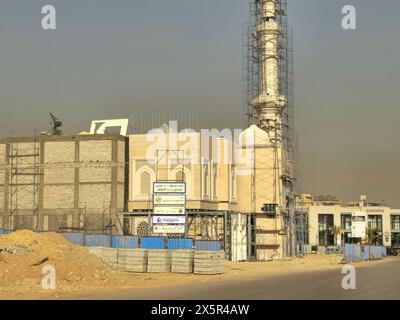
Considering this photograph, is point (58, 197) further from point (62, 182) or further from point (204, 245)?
point (204, 245)

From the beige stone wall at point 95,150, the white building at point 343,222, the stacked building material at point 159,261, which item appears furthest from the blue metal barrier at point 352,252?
the white building at point 343,222

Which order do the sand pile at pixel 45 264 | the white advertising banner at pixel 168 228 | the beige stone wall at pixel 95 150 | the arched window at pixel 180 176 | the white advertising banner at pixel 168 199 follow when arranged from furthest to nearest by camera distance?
the beige stone wall at pixel 95 150 → the arched window at pixel 180 176 → the white advertising banner at pixel 168 199 → the white advertising banner at pixel 168 228 → the sand pile at pixel 45 264

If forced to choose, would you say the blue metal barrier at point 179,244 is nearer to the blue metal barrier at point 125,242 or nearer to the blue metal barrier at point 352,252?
the blue metal barrier at point 125,242

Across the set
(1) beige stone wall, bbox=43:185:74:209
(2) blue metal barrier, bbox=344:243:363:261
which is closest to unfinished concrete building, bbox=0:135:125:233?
(1) beige stone wall, bbox=43:185:74:209

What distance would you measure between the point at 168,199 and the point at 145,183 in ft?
54.3

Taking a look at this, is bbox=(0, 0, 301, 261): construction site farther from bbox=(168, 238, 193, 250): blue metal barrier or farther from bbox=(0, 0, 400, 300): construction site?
bbox=(168, 238, 193, 250): blue metal barrier

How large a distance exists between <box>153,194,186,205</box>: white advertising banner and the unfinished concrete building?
15.7 metres

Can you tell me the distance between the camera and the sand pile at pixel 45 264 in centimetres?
2950

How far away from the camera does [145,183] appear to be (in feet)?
217

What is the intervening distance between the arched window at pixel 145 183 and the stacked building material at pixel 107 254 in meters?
25.1

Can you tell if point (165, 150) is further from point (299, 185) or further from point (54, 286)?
point (54, 286)

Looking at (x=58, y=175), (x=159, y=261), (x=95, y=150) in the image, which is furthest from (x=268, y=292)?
(x=58, y=175)
